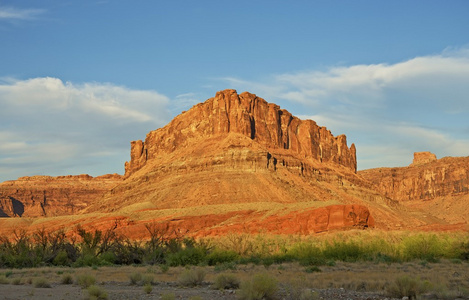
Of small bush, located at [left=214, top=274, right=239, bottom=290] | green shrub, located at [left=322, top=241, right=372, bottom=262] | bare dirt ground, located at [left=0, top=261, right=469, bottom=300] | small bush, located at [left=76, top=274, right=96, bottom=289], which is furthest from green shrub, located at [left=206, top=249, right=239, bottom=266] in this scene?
small bush, located at [left=214, top=274, right=239, bottom=290]

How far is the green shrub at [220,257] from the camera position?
36441 millimetres

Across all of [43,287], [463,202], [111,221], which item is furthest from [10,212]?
[43,287]

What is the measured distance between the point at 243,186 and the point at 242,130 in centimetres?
2705

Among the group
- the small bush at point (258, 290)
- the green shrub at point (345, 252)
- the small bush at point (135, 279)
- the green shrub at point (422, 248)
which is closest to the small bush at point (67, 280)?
the small bush at point (135, 279)

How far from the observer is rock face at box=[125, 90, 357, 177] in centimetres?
13138

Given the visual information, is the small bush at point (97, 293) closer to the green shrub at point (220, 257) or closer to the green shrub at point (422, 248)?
the green shrub at point (220, 257)

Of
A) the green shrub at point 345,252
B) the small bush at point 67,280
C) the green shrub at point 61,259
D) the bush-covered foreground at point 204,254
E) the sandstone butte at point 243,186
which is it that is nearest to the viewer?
the small bush at point 67,280

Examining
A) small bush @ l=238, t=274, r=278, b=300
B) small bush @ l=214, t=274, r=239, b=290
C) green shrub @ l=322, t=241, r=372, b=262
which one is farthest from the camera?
green shrub @ l=322, t=241, r=372, b=262

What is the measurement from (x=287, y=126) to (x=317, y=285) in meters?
131

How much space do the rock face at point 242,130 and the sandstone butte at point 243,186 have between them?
29 cm

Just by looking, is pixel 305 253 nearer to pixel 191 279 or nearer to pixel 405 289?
pixel 191 279

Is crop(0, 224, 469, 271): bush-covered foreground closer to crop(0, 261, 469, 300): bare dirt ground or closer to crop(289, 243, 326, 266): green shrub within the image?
crop(289, 243, 326, 266): green shrub

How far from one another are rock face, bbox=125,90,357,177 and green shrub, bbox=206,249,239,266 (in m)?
91.5

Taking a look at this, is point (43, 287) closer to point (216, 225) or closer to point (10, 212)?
point (216, 225)
